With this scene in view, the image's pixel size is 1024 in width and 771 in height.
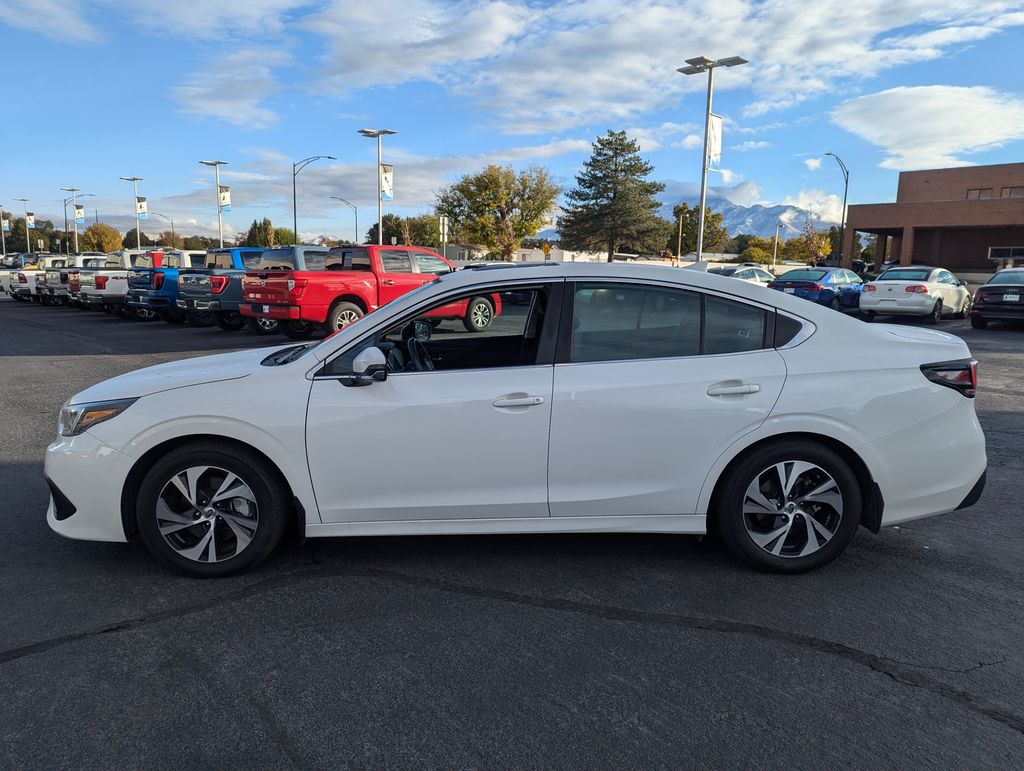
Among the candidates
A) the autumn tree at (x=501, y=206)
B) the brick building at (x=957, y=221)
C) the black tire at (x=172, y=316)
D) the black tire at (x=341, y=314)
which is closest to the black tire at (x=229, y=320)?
the black tire at (x=172, y=316)

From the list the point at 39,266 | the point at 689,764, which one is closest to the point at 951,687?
the point at 689,764

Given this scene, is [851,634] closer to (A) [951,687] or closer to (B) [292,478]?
(A) [951,687]

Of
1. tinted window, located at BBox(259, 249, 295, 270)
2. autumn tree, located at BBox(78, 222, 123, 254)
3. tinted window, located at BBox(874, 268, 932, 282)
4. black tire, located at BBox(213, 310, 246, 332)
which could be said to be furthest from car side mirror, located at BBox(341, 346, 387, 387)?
autumn tree, located at BBox(78, 222, 123, 254)

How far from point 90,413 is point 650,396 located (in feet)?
9.15

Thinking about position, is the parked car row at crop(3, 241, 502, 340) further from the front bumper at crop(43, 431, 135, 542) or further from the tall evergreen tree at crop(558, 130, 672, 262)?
the tall evergreen tree at crop(558, 130, 672, 262)

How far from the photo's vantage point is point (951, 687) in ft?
9.48

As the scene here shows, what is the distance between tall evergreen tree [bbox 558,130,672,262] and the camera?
64062 millimetres

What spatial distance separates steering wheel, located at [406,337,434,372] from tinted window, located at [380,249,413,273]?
36.9 ft

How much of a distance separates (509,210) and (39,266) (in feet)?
147

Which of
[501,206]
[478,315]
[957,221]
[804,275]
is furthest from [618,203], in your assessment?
[478,315]

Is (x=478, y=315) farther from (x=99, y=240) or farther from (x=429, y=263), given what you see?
(x=99, y=240)

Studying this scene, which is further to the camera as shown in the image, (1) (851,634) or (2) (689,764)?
(1) (851,634)

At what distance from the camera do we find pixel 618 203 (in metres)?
63.9

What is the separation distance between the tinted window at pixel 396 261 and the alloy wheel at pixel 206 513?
1198cm
